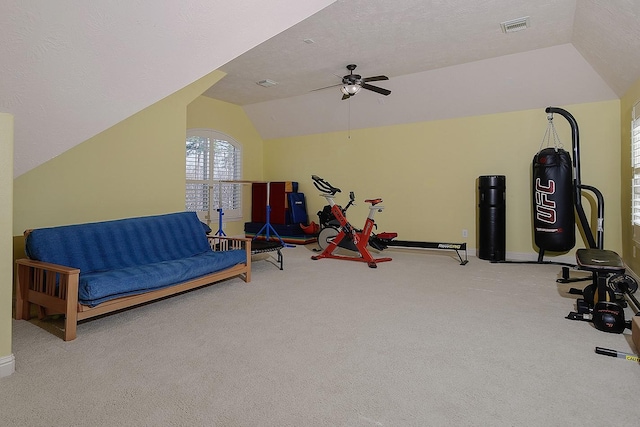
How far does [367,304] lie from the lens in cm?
340

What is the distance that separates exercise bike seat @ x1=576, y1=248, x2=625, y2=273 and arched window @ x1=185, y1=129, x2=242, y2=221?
18.7 ft

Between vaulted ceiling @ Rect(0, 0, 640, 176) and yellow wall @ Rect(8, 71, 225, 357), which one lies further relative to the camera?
yellow wall @ Rect(8, 71, 225, 357)

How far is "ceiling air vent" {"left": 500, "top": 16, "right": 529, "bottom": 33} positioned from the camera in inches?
157

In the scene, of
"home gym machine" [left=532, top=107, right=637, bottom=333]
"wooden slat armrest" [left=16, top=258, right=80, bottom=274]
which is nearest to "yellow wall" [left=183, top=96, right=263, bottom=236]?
"wooden slat armrest" [left=16, top=258, right=80, bottom=274]

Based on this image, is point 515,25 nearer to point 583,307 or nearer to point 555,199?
point 555,199

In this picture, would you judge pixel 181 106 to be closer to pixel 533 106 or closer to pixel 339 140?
pixel 339 140

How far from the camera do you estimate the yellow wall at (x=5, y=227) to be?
6.57ft

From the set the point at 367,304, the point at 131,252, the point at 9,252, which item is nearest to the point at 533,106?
the point at 367,304

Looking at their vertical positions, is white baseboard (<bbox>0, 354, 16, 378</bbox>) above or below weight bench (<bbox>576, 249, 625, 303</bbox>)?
below

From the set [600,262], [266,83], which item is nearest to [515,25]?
[600,262]

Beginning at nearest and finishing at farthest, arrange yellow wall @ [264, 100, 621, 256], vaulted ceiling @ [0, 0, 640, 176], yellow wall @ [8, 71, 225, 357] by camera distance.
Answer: vaulted ceiling @ [0, 0, 640, 176] → yellow wall @ [8, 71, 225, 357] → yellow wall @ [264, 100, 621, 256]

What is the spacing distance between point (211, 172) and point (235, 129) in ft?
3.84

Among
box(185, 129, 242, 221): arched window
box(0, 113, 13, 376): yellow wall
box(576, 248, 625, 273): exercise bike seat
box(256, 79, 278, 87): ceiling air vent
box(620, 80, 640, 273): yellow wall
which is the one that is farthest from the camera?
box(185, 129, 242, 221): arched window

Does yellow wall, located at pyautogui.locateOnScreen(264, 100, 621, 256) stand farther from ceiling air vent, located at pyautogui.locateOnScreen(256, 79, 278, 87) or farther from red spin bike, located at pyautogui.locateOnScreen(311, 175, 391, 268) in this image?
ceiling air vent, located at pyautogui.locateOnScreen(256, 79, 278, 87)
